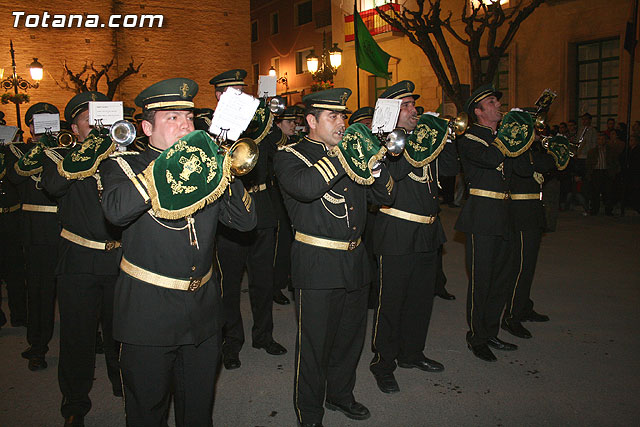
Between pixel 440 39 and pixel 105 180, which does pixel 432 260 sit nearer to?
pixel 105 180

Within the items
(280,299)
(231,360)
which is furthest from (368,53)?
(231,360)

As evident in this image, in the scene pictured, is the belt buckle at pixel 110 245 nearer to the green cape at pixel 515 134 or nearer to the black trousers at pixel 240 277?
the black trousers at pixel 240 277

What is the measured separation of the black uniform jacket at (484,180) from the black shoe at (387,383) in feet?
5.11

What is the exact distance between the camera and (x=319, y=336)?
3.57 m

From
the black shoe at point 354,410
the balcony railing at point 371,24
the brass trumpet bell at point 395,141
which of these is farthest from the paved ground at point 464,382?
the balcony railing at point 371,24

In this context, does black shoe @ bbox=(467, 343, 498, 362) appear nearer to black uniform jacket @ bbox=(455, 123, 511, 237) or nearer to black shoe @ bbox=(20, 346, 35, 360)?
black uniform jacket @ bbox=(455, 123, 511, 237)

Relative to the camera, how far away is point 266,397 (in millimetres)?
4203

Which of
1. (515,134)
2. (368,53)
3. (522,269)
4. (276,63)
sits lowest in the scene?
(522,269)

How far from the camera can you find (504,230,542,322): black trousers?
530 cm

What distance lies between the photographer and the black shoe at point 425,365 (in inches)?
181

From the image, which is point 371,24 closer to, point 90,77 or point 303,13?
point 90,77

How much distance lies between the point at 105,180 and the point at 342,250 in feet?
5.26

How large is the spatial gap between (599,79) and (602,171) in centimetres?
487

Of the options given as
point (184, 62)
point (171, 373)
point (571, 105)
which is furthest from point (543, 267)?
point (184, 62)
